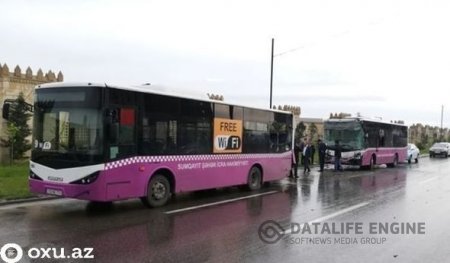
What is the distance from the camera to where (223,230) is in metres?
9.24

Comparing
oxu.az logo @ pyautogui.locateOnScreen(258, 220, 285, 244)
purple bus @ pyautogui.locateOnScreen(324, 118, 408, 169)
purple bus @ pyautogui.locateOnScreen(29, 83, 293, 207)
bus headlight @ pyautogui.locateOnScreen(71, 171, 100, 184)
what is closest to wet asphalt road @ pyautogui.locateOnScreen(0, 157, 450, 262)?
oxu.az logo @ pyautogui.locateOnScreen(258, 220, 285, 244)

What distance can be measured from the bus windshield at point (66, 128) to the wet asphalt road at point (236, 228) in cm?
125

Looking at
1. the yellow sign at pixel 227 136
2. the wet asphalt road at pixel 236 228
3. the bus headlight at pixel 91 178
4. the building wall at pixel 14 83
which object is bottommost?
the wet asphalt road at pixel 236 228

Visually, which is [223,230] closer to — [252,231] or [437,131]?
[252,231]

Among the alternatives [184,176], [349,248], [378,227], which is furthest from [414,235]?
[184,176]

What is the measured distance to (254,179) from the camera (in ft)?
53.0

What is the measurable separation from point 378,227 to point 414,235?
35.8 inches

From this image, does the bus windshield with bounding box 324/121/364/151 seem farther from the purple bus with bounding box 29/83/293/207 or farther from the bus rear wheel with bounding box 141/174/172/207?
the bus rear wheel with bounding box 141/174/172/207

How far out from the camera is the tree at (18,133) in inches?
837

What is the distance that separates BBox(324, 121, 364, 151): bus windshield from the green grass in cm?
1605

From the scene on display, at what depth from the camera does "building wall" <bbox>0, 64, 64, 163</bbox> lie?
21.5 metres

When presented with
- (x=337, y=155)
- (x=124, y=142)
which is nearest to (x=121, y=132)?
(x=124, y=142)

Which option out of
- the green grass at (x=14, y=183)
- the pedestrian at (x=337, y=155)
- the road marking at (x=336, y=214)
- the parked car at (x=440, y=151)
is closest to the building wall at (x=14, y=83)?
the green grass at (x=14, y=183)

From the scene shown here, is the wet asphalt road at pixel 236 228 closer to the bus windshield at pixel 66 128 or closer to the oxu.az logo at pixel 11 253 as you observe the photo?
the oxu.az logo at pixel 11 253
